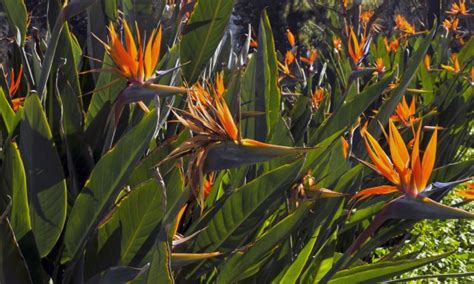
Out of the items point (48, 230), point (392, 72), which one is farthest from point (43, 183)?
point (392, 72)

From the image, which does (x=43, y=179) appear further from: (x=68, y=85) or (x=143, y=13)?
(x=143, y=13)

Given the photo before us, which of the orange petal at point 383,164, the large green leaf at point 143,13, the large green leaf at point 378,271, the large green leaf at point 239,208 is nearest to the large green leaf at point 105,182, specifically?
the large green leaf at point 239,208

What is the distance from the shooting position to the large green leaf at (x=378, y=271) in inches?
39.0

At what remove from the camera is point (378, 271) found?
3.37 ft

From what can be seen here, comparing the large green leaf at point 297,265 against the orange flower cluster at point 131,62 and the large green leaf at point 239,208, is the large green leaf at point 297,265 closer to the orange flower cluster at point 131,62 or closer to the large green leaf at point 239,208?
the large green leaf at point 239,208

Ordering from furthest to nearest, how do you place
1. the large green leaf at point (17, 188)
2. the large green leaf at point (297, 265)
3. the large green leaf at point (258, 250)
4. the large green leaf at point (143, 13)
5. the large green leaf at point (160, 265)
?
1. the large green leaf at point (143, 13)
2. the large green leaf at point (297, 265)
3. the large green leaf at point (258, 250)
4. the large green leaf at point (17, 188)
5. the large green leaf at point (160, 265)

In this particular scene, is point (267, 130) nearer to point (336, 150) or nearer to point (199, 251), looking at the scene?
point (336, 150)

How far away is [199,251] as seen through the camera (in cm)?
Answer: 95

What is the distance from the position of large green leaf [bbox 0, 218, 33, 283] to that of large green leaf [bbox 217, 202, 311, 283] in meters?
0.28

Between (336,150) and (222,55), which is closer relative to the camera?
(336,150)

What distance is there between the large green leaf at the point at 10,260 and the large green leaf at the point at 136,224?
4.7 inches

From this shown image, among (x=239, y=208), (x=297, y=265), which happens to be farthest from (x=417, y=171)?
(x=297, y=265)

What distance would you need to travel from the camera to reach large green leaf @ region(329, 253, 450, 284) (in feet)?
3.25

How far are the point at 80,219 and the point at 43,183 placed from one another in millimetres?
67
